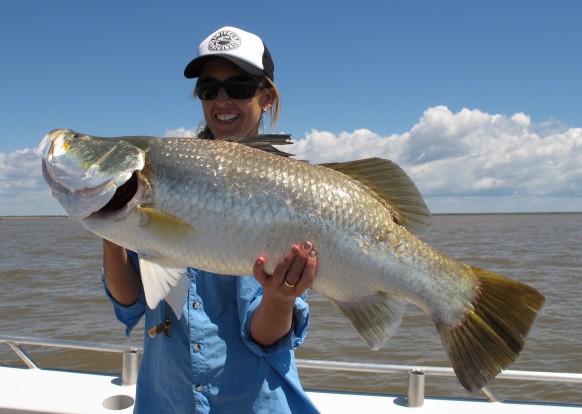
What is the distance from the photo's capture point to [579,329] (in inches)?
414

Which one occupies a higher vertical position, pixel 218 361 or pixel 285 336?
pixel 285 336

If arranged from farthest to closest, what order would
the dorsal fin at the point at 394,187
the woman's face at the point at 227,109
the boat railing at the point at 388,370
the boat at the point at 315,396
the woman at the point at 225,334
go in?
the boat at the point at 315,396, the boat railing at the point at 388,370, the woman's face at the point at 227,109, the dorsal fin at the point at 394,187, the woman at the point at 225,334

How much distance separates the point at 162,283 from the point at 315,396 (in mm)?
2350

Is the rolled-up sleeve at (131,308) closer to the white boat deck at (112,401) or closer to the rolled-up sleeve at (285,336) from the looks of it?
the rolled-up sleeve at (285,336)

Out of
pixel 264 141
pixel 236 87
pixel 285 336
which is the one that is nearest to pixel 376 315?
pixel 285 336

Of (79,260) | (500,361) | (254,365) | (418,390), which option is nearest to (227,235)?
(254,365)

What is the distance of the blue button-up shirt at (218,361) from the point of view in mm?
2293

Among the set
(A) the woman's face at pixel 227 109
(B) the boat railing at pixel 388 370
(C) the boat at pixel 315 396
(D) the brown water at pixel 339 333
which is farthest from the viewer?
(D) the brown water at pixel 339 333

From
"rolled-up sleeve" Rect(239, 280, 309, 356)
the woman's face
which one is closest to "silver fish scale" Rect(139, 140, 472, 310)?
"rolled-up sleeve" Rect(239, 280, 309, 356)

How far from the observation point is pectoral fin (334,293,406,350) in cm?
235

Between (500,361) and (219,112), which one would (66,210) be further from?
(500,361)

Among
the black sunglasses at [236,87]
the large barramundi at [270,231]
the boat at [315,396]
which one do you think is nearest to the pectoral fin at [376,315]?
the large barramundi at [270,231]

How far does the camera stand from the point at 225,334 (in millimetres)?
2373

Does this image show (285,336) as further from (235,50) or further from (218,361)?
(235,50)
